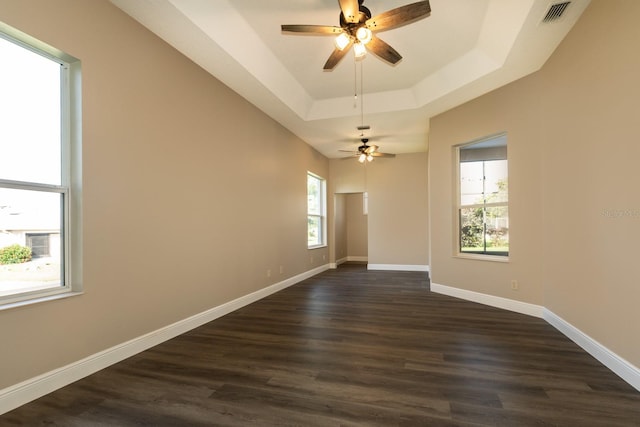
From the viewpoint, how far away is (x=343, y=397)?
2.16m

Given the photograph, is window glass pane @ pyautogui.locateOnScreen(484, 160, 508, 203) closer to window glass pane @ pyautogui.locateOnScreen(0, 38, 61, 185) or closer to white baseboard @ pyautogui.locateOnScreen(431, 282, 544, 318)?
white baseboard @ pyautogui.locateOnScreen(431, 282, 544, 318)

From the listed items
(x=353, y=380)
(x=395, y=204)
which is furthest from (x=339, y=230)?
(x=353, y=380)

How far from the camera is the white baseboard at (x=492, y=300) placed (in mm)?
4055

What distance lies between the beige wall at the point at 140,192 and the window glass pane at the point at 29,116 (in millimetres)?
197

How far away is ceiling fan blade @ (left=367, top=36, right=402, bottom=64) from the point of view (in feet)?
9.93

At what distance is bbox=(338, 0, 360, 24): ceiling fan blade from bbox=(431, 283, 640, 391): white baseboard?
3.37 metres

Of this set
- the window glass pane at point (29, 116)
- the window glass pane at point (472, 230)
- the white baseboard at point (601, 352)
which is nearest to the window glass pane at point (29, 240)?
the window glass pane at point (29, 116)

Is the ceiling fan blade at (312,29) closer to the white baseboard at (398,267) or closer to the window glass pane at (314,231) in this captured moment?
the window glass pane at (314,231)

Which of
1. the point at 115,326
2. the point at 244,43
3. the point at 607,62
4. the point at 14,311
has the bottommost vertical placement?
the point at 115,326

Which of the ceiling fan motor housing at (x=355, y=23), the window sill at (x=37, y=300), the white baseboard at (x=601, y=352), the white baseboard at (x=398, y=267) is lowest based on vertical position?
the white baseboard at (x=398, y=267)

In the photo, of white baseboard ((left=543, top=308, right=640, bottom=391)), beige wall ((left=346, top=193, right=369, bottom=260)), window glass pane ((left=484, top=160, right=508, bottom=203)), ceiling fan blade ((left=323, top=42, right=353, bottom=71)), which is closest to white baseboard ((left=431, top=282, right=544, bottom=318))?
white baseboard ((left=543, top=308, right=640, bottom=391))

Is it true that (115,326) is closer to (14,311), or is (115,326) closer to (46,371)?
(46,371)

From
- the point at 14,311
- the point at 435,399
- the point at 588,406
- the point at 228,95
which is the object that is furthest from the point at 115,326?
the point at 588,406

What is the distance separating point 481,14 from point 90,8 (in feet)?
11.9
